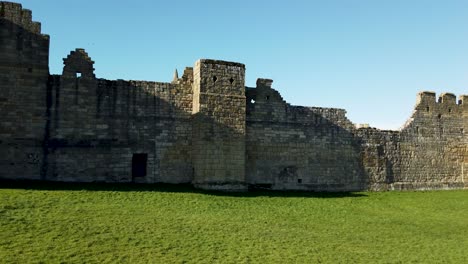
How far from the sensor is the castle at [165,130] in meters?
18.7

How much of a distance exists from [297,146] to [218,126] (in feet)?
16.3

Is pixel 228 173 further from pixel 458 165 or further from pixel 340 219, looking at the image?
pixel 458 165

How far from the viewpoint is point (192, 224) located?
1453 cm

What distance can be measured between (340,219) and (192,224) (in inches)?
239

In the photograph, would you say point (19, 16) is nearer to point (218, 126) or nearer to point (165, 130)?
point (165, 130)

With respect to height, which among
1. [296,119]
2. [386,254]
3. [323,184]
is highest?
[296,119]

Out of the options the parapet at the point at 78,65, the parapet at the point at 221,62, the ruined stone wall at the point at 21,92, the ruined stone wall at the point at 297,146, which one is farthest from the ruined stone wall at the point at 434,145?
the ruined stone wall at the point at 21,92

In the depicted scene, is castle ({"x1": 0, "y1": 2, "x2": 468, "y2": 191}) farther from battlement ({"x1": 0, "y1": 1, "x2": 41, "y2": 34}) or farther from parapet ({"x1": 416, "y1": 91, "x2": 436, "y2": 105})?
parapet ({"x1": 416, "y1": 91, "x2": 436, "y2": 105})

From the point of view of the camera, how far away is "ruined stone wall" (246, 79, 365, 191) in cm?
2264

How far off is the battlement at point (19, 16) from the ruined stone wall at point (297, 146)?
9658 mm

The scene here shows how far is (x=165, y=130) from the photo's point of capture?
814 inches

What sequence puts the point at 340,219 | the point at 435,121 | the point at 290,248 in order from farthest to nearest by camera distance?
1. the point at 435,121
2. the point at 340,219
3. the point at 290,248

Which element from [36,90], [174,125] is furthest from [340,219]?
[36,90]

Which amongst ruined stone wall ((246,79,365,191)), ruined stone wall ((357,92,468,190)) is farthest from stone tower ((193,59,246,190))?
ruined stone wall ((357,92,468,190))
